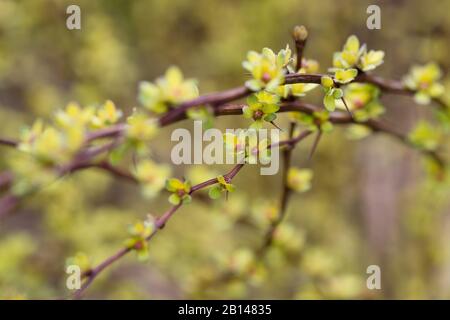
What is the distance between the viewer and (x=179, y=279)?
1935 mm

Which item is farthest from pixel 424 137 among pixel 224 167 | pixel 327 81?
pixel 224 167

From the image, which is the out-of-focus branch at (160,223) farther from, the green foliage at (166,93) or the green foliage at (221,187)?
the green foliage at (166,93)

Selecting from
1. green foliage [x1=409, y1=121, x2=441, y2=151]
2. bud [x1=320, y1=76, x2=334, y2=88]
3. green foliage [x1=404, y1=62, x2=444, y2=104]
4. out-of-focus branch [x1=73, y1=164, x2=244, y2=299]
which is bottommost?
out-of-focus branch [x1=73, y1=164, x2=244, y2=299]

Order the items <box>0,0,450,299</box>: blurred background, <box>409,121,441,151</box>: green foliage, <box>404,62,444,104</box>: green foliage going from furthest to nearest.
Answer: <box>0,0,450,299</box>: blurred background < <box>409,121,441,151</box>: green foliage < <box>404,62,444,104</box>: green foliage

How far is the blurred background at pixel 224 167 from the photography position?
198 cm

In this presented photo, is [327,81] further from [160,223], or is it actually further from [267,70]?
[160,223]

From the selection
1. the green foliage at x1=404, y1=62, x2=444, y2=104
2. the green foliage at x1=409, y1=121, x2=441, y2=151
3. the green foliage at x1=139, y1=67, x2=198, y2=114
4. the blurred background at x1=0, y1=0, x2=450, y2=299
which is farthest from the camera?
the blurred background at x1=0, y1=0, x2=450, y2=299

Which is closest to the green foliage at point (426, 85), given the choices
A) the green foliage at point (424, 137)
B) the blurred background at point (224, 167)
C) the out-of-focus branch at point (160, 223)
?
the green foliage at point (424, 137)

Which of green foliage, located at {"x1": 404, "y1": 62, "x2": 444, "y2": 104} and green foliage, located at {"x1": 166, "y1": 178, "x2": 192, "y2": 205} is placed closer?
green foliage, located at {"x1": 166, "y1": 178, "x2": 192, "y2": 205}

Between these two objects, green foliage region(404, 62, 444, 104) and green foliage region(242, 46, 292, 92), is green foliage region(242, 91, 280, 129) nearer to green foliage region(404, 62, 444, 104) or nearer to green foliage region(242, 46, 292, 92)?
green foliage region(242, 46, 292, 92)

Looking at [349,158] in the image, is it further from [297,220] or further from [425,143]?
[425,143]

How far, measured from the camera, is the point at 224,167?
257 centimetres

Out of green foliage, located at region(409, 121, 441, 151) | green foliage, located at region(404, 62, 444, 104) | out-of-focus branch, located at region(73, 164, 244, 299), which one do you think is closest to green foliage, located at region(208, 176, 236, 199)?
out-of-focus branch, located at region(73, 164, 244, 299)

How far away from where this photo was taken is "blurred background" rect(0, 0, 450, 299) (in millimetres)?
1977
